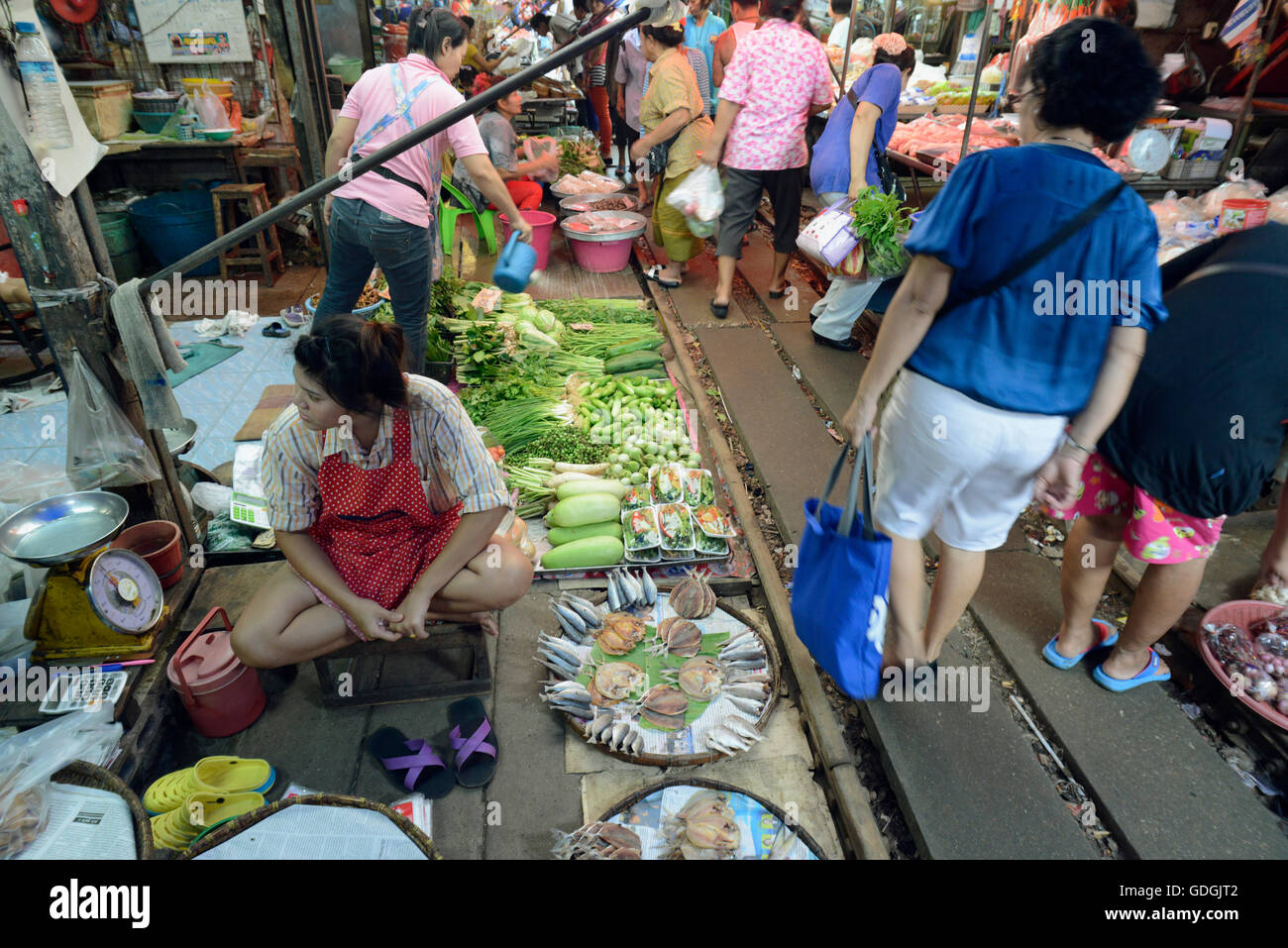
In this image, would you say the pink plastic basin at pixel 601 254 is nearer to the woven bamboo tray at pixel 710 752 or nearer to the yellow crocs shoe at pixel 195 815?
the woven bamboo tray at pixel 710 752

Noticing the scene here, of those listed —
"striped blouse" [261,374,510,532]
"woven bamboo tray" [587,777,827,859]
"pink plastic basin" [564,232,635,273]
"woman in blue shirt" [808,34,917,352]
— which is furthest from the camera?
"pink plastic basin" [564,232,635,273]

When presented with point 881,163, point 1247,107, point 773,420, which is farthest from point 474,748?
point 1247,107

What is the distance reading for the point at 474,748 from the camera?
2.53m

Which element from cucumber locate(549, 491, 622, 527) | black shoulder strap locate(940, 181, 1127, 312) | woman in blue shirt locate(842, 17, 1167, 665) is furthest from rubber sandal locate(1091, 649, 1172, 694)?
cucumber locate(549, 491, 622, 527)

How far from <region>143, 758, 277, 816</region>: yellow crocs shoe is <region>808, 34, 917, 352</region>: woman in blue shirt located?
14.7 ft

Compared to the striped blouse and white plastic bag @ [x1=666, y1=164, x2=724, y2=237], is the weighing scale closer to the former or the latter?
the striped blouse

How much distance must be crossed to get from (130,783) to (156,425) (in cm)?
127

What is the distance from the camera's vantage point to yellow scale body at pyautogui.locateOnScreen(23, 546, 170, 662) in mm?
2502

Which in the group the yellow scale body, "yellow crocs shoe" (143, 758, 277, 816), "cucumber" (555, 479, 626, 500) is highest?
the yellow scale body

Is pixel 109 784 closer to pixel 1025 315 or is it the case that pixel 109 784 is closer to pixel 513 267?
pixel 513 267

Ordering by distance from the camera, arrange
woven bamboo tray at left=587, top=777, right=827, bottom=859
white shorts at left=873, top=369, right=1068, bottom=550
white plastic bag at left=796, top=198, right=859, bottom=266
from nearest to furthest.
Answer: white shorts at left=873, top=369, right=1068, bottom=550 → woven bamboo tray at left=587, top=777, right=827, bottom=859 → white plastic bag at left=796, top=198, right=859, bottom=266

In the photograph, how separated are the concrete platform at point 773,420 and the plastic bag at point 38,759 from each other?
2885 millimetres
